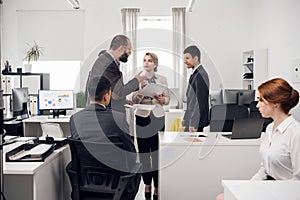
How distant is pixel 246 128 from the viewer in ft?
9.83

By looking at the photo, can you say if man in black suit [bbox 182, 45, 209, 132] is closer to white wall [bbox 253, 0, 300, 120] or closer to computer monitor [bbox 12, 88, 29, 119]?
white wall [bbox 253, 0, 300, 120]

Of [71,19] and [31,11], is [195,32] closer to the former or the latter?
[71,19]

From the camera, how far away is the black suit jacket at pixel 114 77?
282cm

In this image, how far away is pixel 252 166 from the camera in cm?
291

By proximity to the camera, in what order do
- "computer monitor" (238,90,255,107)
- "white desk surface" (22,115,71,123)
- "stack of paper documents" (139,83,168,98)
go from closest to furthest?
"stack of paper documents" (139,83,168,98) < "white desk surface" (22,115,71,123) < "computer monitor" (238,90,255,107)

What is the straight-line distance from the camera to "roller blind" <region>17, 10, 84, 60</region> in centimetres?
791

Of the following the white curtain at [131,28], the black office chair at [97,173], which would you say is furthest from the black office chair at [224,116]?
the white curtain at [131,28]

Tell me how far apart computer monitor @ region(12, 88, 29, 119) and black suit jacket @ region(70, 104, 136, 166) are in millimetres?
3049

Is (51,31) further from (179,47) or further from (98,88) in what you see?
(98,88)

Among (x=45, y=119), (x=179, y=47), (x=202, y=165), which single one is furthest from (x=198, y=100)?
(x=179, y=47)

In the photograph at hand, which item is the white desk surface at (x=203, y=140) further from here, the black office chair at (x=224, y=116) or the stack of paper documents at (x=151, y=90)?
the stack of paper documents at (x=151, y=90)

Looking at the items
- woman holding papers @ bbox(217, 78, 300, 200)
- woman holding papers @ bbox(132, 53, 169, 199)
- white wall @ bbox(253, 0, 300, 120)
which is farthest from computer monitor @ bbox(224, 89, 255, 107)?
woman holding papers @ bbox(217, 78, 300, 200)

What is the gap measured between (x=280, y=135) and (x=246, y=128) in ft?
2.32

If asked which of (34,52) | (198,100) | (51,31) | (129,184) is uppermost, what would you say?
(51,31)
